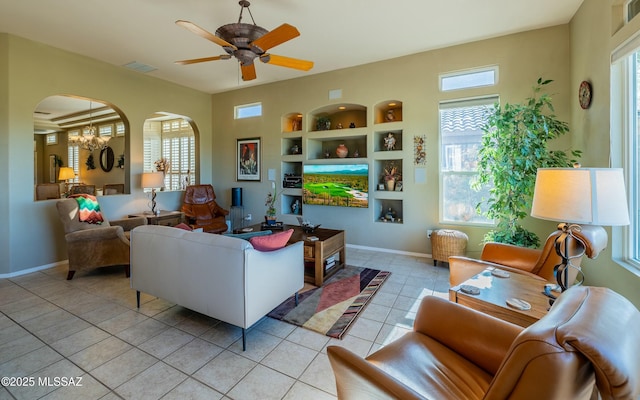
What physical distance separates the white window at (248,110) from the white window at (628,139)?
5.47 meters

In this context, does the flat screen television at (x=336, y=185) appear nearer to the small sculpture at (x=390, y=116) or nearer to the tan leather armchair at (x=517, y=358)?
the small sculpture at (x=390, y=116)

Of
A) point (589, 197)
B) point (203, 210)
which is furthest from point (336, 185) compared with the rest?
point (589, 197)

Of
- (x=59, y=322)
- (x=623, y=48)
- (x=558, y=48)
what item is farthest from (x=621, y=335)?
(x=558, y=48)

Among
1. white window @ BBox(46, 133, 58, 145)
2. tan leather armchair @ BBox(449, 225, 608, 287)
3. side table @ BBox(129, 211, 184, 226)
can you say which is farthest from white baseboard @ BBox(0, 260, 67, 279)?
white window @ BBox(46, 133, 58, 145)

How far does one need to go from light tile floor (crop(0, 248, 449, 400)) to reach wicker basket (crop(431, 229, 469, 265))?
2.89 feet

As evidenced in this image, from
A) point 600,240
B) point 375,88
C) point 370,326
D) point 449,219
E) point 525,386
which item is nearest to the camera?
point 525,386

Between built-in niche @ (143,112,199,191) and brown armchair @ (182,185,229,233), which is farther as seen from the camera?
built-in niche @ (143,112,199,191)

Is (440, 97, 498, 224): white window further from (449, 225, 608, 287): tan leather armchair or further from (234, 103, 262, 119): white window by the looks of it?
(234, 103, 262, 119): white window

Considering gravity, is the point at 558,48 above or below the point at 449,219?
above

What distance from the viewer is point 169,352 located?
7.10 ft

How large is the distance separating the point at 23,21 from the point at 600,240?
6.26m

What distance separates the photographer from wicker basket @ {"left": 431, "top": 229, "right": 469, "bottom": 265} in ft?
13.1

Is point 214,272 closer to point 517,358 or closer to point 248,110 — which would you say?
point 517,358

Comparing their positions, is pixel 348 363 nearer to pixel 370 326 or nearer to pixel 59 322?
pixel 370 326
